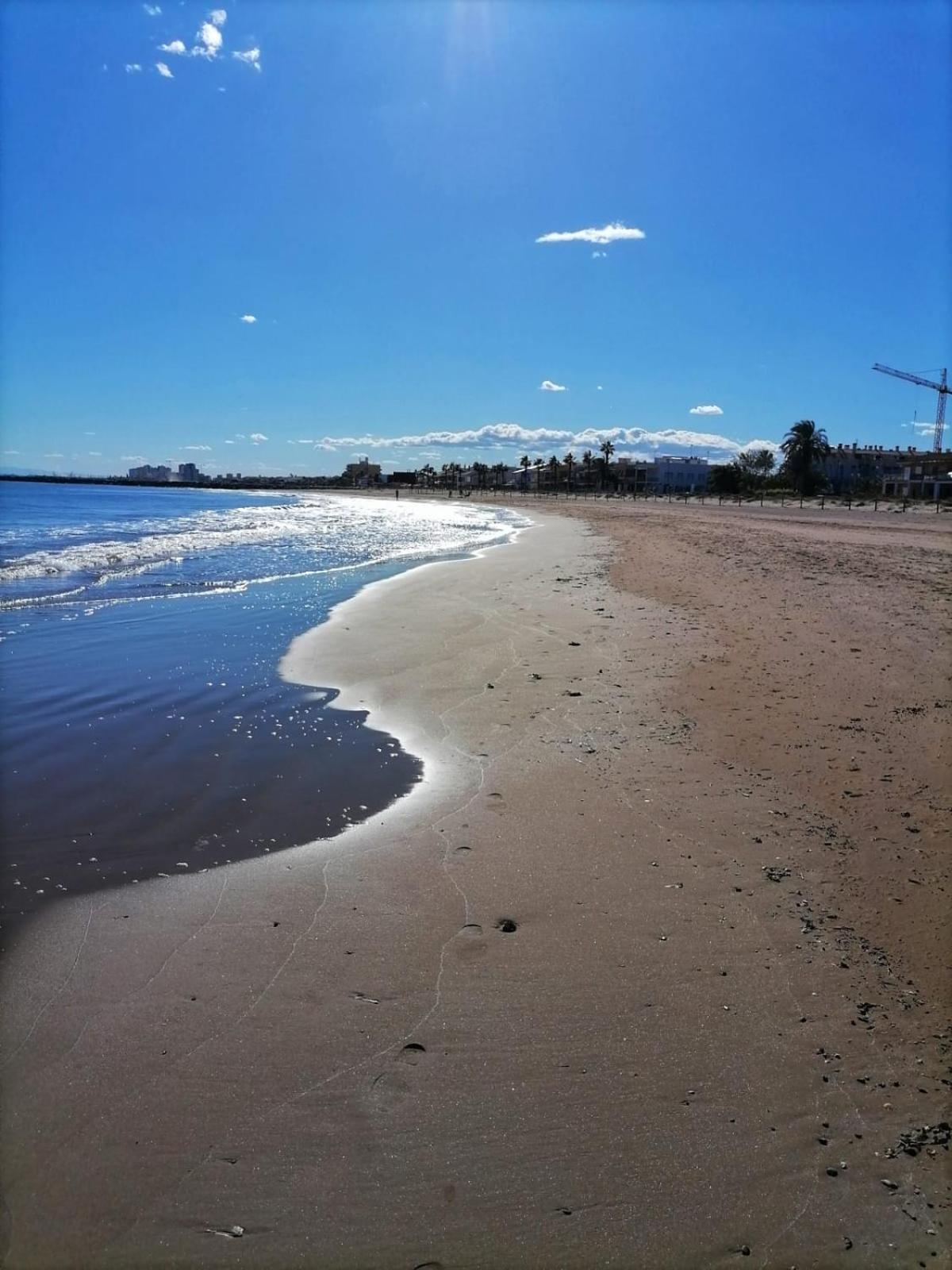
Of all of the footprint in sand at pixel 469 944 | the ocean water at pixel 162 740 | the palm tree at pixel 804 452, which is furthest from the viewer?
the palm tree at pixel 804 452

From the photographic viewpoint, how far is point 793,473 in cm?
9031

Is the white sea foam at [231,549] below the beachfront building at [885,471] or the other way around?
below

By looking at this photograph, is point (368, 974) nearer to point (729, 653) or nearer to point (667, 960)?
point (667, 960)

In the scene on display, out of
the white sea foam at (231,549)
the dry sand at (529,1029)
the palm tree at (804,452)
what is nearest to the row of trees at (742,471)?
the palm tree at (804,452)

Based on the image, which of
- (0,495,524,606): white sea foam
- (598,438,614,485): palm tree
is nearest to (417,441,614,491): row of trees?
(598,438,614,485): palm tree

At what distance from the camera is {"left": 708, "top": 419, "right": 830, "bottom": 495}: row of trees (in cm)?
8794

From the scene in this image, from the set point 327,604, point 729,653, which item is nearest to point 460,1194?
point 729,653

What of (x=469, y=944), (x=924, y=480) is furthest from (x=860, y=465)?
(x=469, y=944)

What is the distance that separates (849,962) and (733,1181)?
52.0 inches

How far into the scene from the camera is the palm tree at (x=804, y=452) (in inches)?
3447

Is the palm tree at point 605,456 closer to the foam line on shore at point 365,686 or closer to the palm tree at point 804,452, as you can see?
the palm tree at point 804,452

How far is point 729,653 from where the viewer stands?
8914 millimetres

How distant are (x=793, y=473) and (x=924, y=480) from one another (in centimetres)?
1519

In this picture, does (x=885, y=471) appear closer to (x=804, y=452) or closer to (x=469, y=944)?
(x=804, y=452)
